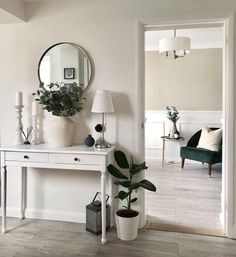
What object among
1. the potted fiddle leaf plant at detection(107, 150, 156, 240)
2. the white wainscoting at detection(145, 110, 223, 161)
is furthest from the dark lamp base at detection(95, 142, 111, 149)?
the white wainscoting at detection(145, 110, 223, 161)

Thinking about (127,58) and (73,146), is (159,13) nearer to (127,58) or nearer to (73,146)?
(127,58)

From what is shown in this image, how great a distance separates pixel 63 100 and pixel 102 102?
38 cm

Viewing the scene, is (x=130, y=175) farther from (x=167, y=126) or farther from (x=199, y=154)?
(x=167, y=126)

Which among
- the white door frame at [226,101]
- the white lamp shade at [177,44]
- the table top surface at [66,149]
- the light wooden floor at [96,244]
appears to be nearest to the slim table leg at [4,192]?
the light wooden floor at [96,244]

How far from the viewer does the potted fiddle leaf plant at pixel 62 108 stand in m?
2.57

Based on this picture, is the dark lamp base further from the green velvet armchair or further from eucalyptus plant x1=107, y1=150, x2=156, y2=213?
the green velvet armchair

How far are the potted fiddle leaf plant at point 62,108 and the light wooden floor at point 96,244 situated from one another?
2.92ft

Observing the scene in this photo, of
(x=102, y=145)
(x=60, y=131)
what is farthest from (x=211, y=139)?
(x=60, y=131)

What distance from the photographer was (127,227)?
246 centimetres

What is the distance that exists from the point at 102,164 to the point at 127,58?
110 cm

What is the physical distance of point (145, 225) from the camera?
2801 millimetres

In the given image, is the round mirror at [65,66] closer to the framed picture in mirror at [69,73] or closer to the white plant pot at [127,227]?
the framed picture in mirror at [69,73]

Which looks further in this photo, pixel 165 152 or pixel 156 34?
pixel 165 152

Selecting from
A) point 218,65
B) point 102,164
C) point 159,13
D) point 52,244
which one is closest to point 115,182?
point 102,164
